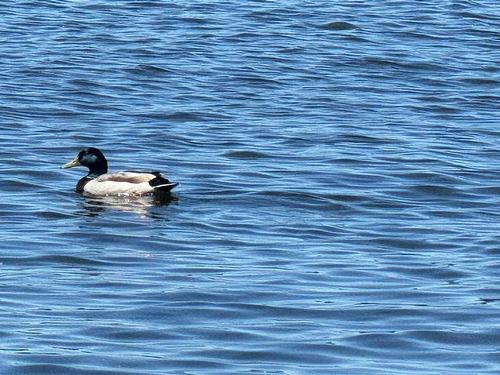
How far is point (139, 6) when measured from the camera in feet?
111

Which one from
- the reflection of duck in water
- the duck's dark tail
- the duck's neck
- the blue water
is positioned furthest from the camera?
the duck's neck

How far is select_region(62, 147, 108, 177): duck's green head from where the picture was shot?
18.1 metres

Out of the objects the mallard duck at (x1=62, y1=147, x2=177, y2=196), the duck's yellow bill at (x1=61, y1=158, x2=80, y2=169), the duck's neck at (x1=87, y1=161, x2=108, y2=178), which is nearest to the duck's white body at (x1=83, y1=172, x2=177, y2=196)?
the mallard duck at (x1=62, y1=147, x2=177, y2=196)

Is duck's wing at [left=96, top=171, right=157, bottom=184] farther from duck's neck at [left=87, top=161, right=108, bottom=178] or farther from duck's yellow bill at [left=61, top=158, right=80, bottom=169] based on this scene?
duck's yellow bill at [left=61, top=158, right=80, bottom=169]

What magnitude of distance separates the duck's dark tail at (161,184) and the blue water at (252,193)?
21 centimetres

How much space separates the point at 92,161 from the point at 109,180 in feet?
2.20

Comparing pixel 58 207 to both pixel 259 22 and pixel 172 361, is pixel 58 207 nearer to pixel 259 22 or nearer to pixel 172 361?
pixel 172 361

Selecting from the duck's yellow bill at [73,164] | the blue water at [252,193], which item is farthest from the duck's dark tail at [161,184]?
the duck's yellow bill at [73,164]

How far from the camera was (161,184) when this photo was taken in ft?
55.7

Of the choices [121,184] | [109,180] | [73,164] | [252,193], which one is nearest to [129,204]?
[121,184]

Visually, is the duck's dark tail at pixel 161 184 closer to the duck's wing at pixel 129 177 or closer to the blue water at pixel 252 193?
the duck's wing at pixel 129 177

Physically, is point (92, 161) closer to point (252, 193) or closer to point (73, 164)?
point (73, 164)

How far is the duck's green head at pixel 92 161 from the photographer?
1814cm

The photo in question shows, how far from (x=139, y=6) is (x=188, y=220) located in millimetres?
18324
